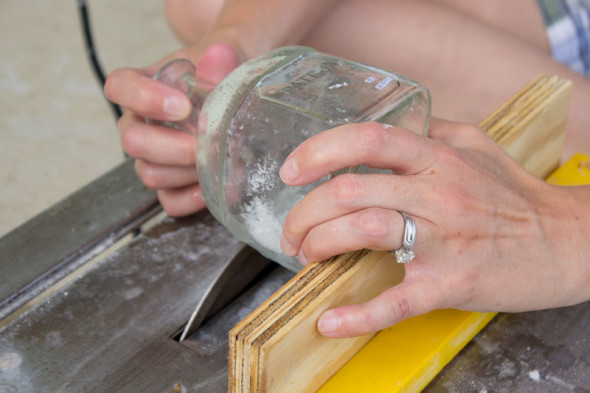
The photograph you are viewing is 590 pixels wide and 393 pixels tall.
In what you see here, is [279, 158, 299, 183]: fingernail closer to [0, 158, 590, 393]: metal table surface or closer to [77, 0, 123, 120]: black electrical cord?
[0, 158, 590, 393]: metal table surface

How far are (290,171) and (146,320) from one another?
28cm

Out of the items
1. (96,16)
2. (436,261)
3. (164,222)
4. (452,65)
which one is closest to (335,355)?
(436,261)

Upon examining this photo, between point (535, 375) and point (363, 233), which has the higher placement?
point (363, 233)

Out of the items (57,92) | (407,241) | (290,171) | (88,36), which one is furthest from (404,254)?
(57,92)

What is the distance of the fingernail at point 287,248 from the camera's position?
634mm

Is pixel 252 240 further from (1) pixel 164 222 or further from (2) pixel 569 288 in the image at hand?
(2) pixel 569 288

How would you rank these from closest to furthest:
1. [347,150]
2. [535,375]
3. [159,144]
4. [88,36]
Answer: [347,150]
[535,375]
[159,144]
[88,36]

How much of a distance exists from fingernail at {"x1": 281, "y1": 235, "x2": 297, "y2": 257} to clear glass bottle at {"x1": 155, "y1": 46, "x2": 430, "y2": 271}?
0.12ft

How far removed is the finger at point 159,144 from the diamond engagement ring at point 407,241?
0.30 m

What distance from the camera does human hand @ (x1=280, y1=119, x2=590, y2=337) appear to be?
577 millimetres

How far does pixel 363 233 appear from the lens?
1.89 ft

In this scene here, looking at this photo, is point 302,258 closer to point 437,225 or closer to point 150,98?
point 437,225

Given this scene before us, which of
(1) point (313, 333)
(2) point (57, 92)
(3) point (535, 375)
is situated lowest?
(2) point (57, 92)

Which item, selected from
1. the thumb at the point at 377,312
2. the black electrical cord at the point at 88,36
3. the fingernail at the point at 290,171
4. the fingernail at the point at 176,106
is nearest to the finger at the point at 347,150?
the fingernail at the point at 290,171
